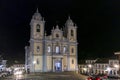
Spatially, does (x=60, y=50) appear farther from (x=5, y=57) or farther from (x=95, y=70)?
(x=5, y=57)

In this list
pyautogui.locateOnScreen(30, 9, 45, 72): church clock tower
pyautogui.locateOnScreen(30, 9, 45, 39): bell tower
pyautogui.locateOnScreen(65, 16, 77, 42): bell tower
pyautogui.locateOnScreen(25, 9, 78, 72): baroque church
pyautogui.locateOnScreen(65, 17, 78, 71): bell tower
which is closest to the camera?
pyautogui.locateOnScreen(30, 9, 45, 72): church clock tower

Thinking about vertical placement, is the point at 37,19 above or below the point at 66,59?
above

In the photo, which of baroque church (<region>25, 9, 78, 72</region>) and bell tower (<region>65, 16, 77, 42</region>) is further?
bell tower (<region>65, 16, 77, 42</region>)

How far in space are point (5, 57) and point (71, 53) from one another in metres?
52.3

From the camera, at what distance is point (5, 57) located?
133250 mm

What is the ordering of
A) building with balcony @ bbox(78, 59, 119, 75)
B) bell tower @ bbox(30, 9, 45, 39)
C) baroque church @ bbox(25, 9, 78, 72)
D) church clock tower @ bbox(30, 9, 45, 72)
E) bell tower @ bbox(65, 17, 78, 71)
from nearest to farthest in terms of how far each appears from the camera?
church clock tower @ bbox(30, 9, 45, 72)
baroque church @ bbox(25, 9, 78, 72)
bell tower @ bbox(30, 9, 45, 39)
building with balcony @ bbox(78, 59, 119, 75)
bell tower @ bbox(65, 17, 78, 71)

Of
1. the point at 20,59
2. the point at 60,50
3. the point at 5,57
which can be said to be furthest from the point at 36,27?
the point at 5,57

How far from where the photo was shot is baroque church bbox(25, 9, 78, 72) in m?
84.7

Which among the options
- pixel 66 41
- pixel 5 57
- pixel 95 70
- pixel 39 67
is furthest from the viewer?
pixel 5 57

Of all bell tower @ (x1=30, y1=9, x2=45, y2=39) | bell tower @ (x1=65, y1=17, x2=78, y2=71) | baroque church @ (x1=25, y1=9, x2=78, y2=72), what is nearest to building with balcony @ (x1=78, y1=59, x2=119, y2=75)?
bell tower @ (x1=65, y1=17, x2=78, y2=71)

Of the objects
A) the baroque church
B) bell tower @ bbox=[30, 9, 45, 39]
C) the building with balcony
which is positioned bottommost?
the building with balcony

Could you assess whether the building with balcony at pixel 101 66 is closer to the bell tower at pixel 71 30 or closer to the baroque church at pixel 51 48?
the baroque church at pixel 51 48

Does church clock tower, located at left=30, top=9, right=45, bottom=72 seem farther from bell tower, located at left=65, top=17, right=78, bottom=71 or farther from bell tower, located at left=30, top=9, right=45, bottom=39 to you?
bell tower, located at left=65, top=17, right=78, bottom=71

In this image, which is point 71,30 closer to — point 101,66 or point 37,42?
point 37,42
